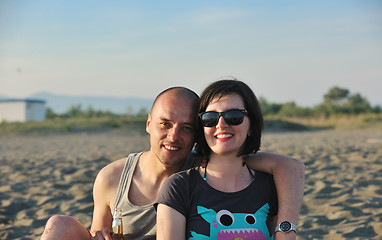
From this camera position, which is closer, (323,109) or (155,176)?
(155,176)

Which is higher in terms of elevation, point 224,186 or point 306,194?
point 224,186

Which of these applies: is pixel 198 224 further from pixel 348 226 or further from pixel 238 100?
pixel 348 226

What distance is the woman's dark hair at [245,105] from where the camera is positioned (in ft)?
7.00

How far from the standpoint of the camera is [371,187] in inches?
217

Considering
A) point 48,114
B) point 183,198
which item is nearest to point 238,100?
point 183,198

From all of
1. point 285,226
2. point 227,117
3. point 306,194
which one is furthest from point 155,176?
point 306,194

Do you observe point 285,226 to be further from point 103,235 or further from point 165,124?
point 103,235

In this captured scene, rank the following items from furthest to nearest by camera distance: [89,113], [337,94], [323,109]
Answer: [337,94] → [323,109] → [89,113]

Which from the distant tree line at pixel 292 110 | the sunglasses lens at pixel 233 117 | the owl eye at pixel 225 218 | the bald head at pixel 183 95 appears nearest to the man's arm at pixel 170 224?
the owl eye at pixel 225 218

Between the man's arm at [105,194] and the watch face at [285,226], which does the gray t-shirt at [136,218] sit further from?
the watch face at [285,226]

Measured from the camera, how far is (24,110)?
99.4 feet

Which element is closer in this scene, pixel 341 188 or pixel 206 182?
pixel 206 182

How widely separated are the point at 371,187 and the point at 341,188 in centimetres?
43

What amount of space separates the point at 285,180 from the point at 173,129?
709 millimetres
